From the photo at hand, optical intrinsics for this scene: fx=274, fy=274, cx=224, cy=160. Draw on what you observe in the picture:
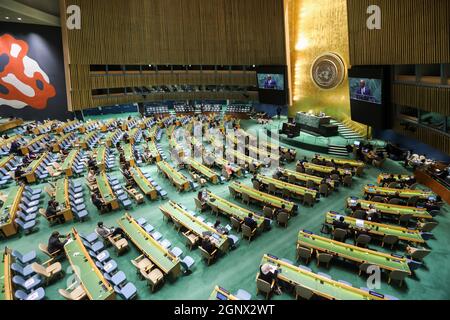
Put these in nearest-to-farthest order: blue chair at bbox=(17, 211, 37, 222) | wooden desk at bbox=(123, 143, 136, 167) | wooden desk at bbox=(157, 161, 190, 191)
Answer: blue chair at bbox=(17, 211, 37, 222) → wooden desk at bbox=(157, 161, 190, 191) → wooden desk at bbox=(123, 143, 136, 167)

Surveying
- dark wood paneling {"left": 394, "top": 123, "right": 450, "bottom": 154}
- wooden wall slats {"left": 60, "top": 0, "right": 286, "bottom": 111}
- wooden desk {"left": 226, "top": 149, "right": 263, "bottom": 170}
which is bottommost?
wooden desk {"left": 226, "top": 149, "right": 263, "bottom": 170}

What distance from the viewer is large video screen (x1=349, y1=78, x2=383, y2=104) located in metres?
15.7

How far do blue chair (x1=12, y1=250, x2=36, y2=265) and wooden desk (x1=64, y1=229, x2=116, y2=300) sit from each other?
1.13m

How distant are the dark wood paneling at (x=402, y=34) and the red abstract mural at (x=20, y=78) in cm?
2777

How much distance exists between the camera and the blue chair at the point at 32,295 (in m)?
6.62

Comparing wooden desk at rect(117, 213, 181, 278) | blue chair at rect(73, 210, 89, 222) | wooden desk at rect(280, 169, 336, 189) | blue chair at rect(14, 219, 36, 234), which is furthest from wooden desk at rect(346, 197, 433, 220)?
blue chair at rect(14, 219, 36, 234)

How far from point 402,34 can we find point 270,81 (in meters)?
14.3

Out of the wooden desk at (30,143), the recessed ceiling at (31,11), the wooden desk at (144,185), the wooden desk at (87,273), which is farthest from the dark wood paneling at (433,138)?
the recessed ceiling at (31,11)

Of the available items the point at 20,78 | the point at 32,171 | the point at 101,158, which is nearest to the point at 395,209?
the point at 101,158

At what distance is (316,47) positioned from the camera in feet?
81.7

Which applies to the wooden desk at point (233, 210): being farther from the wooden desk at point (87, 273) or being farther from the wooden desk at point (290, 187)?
the wooden desk at point (87, 273)

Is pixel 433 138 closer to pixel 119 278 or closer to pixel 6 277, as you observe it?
pixel 119 278

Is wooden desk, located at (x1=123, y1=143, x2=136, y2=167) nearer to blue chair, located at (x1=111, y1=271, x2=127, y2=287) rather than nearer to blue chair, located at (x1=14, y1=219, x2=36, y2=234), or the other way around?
blue chair, located at (x1=14, y1=219, x2=36, y2=234)

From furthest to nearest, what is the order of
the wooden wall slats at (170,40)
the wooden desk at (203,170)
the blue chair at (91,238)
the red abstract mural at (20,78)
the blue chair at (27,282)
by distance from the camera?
1. the wooden wall slats at (170,40)
2. the red abstract mural at (20,78)
3. the wooden desk at (203,170)
4. the blue chair at (91,238)
5. the blue chair at (27,282)
